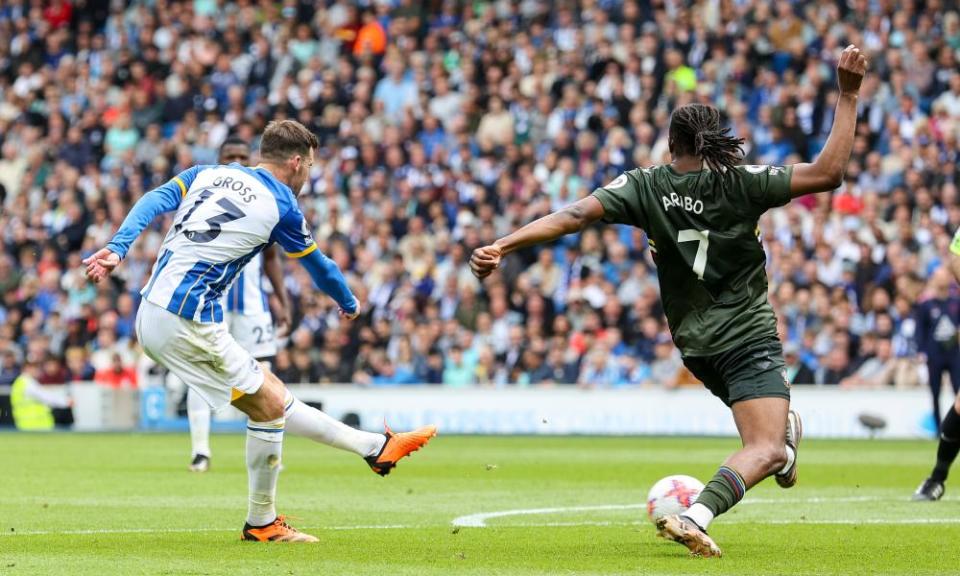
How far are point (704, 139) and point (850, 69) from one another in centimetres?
76

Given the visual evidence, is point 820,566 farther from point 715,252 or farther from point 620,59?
point 620,59

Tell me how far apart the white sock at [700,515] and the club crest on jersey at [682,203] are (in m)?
1.43

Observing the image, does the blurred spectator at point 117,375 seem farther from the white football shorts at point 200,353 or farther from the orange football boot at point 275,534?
the white football shorts at point 200,353

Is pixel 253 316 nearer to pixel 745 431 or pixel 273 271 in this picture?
pixel 273 271

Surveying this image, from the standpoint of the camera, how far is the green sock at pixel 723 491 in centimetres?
710

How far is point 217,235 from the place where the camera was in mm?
7789

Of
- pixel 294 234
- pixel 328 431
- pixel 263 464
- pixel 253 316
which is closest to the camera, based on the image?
pixel 294 234

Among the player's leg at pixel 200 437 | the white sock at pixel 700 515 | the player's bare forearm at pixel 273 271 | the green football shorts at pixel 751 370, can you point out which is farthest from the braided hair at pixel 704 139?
the player's leg at pixel 200 437

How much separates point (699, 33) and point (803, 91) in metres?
2.36

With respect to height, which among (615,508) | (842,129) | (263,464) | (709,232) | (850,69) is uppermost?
(850,69)

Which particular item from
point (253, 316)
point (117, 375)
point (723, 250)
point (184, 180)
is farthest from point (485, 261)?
point (117, 375)

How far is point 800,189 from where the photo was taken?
7.38 m

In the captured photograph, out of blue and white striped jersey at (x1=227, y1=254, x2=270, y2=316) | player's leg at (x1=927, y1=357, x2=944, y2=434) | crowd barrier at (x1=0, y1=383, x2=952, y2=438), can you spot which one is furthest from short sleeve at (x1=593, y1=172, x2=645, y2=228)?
crowd barrier at (x1=0, y1=383, x2=952, y2=438)

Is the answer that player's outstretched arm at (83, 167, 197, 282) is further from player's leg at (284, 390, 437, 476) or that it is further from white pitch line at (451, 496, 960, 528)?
white pitch line at (451, 496, 960, 528)
